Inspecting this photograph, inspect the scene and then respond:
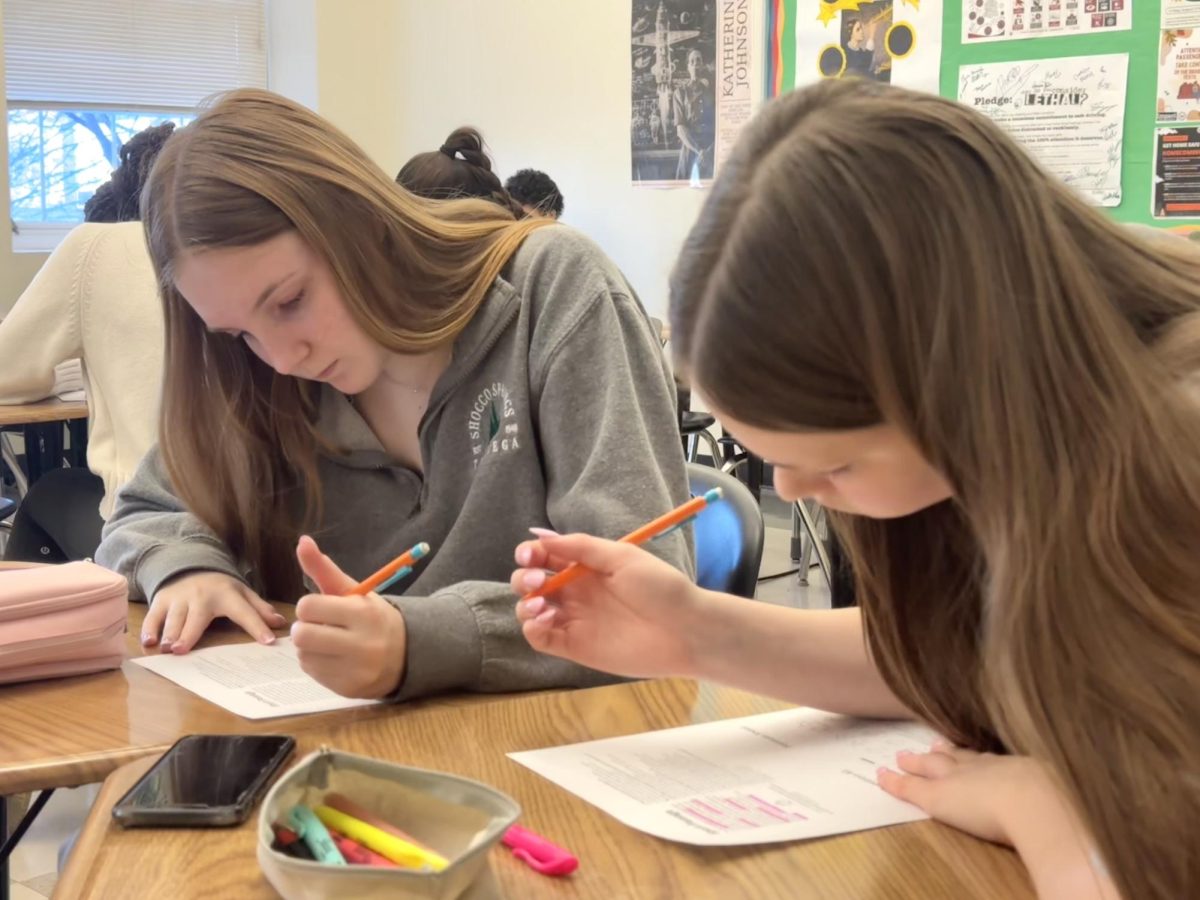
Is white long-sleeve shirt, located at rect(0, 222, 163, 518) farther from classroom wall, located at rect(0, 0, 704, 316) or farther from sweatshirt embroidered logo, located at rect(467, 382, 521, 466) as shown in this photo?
classroom wall, located at rect(0, 0, 704, 316)

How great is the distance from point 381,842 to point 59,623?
0.52m

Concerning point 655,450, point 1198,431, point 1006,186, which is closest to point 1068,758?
point 1198,431

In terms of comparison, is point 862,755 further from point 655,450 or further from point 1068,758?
point 655,450

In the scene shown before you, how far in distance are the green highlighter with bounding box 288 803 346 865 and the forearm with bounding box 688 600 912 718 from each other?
0.36 m

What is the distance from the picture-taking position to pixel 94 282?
8.80ft

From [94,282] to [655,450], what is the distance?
6.01 ft

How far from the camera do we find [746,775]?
0.85m

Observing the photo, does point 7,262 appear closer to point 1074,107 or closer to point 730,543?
point 1074,107

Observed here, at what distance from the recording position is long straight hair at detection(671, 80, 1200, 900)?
595 millimetres

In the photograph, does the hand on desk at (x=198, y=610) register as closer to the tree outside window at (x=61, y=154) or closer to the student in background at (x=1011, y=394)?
the student in background at (x=1011, y=394)

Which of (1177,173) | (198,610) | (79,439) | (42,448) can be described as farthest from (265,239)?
(1177,173)

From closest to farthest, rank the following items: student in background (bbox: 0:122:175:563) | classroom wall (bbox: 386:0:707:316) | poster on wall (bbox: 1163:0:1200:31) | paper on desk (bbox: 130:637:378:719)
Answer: paper on desk (bbox: 130:637:378:719) → student in background (bbox: 0:122:175:563) → poster on wall (bbox: 1163:0:1200:31) → classroom wall (bbox: 386:0:707:316)

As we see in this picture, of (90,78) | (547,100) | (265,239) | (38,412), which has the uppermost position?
(90,78)

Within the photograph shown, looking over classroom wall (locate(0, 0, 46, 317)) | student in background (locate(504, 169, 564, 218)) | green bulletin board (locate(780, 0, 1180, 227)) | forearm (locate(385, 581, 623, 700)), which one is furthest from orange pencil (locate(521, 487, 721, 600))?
classroom wall (locate(0, 0, 46, 317))
